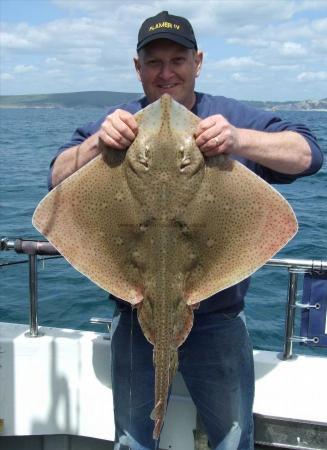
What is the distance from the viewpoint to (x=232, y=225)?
8.79ft

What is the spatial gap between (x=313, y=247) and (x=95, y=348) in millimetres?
7653

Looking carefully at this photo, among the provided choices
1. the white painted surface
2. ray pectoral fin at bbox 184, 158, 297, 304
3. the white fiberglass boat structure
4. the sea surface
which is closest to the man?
ray pectoral fin at bbox 184, 158, 297, 304

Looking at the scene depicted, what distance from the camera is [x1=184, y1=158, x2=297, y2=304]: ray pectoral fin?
2619 mm

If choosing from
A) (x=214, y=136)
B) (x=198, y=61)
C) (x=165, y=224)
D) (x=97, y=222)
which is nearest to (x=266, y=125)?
(x=198, y=61)

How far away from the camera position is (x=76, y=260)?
9.13 ft

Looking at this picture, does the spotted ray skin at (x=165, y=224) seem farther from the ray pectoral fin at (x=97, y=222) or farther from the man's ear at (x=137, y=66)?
the man's ear at (x=137, y=66)

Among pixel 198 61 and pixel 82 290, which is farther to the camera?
pixel 82 290

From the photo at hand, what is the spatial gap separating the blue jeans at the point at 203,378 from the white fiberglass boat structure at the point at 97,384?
51 centimetres

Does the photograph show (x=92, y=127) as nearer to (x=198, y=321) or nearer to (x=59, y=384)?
(x=198, y=321)

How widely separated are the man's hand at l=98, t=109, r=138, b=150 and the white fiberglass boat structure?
139cm

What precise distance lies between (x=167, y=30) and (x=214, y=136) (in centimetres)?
85

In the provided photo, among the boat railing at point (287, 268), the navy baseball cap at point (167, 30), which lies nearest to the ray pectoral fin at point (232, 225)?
the navy baseball cap at point (167, 30)

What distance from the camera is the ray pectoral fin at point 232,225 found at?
262cm

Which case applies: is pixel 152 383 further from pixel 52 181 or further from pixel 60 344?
pixel 52 181
